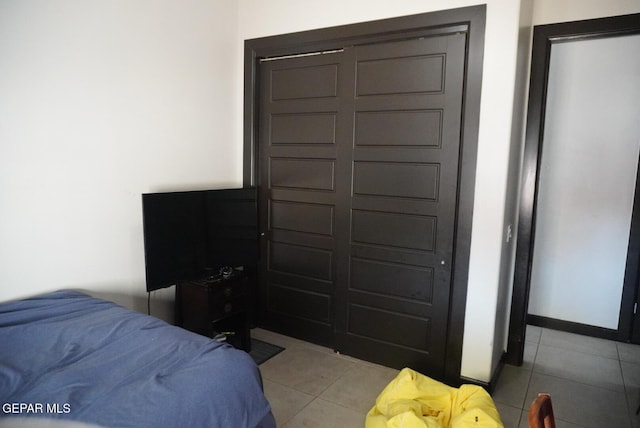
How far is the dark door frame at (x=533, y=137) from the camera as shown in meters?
2.67

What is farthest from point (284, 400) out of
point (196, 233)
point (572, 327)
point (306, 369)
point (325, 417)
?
point (572, 327)

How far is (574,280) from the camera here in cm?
363

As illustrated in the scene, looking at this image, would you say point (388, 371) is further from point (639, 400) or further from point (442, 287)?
point (639, 400)

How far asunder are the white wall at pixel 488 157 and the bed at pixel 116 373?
→ 1503mm

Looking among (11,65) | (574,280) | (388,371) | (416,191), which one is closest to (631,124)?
(574,280)

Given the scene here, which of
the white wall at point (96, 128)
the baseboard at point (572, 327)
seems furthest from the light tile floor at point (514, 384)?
the white wall at point (96, 128)

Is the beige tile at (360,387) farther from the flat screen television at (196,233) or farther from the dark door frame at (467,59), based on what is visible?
the flat screen television at (196,233)

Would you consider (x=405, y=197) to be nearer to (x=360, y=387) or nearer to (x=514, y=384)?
(x=360, y=387)

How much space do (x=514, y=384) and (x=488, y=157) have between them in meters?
1.58

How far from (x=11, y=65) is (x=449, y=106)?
2.40 metres
